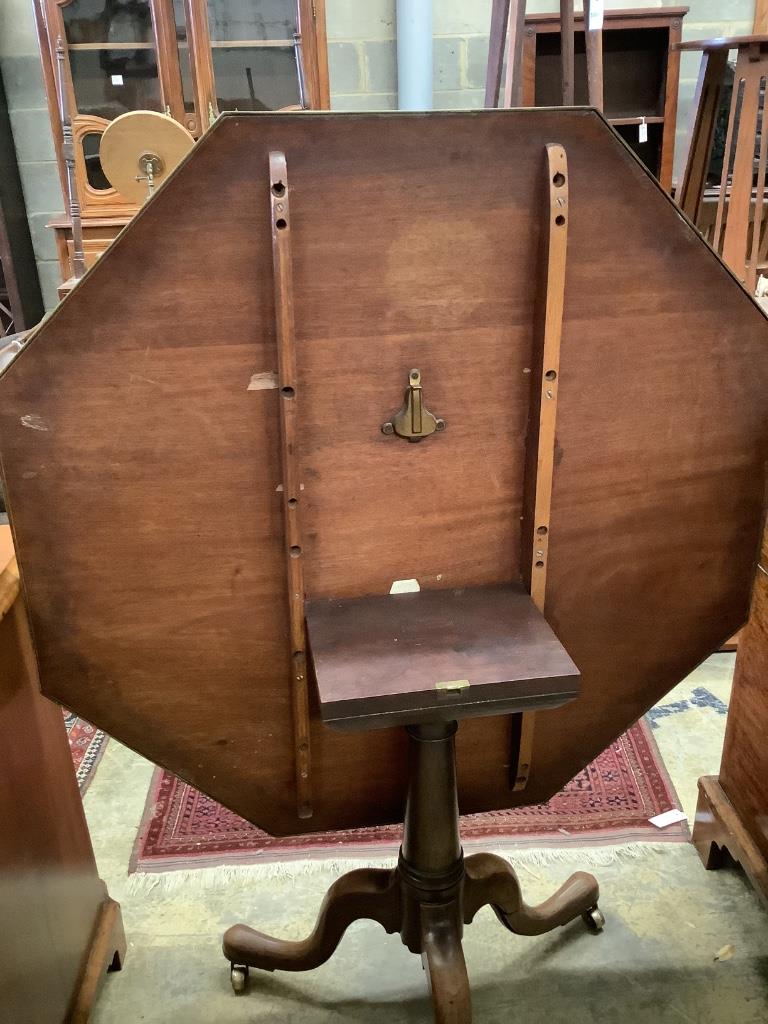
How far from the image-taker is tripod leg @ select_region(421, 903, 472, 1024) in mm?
1244

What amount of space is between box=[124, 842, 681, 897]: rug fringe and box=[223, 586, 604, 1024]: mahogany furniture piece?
0.60 feet

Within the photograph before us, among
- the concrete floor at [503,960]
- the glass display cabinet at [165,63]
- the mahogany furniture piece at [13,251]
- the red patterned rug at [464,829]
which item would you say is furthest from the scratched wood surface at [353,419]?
the mahogany furniture piece at [13,251]

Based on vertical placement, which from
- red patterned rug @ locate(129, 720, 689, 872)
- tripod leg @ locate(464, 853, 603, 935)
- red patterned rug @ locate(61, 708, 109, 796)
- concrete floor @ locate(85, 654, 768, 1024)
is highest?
tripod leg @ locate(464, 853, 603, 935)

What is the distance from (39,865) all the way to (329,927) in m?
0.47

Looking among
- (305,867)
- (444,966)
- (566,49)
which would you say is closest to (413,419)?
(566,49)

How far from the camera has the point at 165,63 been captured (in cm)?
311

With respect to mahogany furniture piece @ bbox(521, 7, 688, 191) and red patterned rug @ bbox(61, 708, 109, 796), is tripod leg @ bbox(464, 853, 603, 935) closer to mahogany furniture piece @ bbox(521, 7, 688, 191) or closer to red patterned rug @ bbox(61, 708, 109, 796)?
red patterned rug @ bbox(61, 708, 109, 796)

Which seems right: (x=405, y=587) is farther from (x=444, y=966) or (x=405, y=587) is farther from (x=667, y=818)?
(x=667, y=818)

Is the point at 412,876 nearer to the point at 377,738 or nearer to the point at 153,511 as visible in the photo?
the point at 377,738

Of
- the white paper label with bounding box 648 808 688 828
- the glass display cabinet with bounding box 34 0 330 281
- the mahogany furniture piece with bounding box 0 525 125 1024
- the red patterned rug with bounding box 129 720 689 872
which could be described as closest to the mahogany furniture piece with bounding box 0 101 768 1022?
the mahogany furniture piece with bounding box 0 525 125 1024

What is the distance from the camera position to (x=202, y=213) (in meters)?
0.87

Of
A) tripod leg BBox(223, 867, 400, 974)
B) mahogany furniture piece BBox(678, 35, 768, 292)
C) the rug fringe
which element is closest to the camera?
tripod leg BBox(223, 867, 400, 974)

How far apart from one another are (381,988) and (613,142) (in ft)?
4.55

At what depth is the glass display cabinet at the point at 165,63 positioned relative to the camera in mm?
3055
